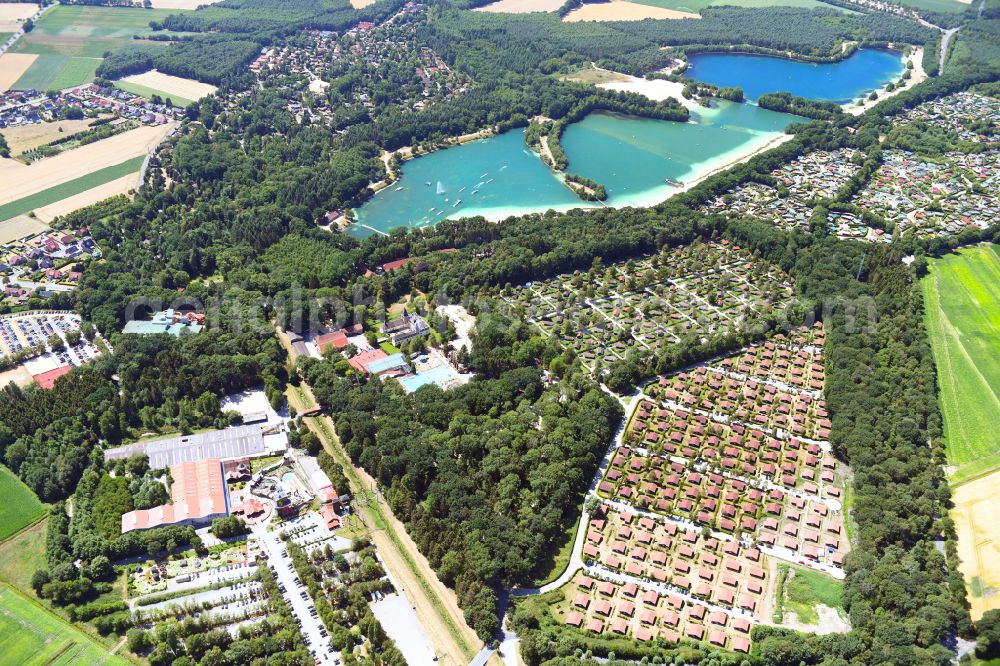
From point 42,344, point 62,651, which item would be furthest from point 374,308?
point 62,651

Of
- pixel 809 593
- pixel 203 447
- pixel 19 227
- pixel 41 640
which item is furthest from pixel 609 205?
pixel 41 640

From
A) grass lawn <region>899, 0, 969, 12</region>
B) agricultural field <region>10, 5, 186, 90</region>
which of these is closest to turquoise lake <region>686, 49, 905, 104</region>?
grass lawn <region>899, 0, 969, 12</region>

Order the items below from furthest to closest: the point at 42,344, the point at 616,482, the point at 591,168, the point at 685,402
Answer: the point at 591,168 → the point at 42,344 → the point at 685,402 → the point at 616,482

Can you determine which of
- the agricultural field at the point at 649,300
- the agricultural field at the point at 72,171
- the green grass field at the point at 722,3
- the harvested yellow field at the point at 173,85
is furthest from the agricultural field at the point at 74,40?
the green grass field at the point at 722,3

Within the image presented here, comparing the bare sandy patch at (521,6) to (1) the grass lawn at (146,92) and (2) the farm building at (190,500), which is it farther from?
(2) the farm building at (190,500)

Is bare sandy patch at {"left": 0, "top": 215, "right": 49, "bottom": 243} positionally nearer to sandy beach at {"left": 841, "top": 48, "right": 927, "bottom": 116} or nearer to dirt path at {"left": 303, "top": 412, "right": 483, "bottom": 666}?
dirt path at {"left": 303, "top": 412, "right": 483, "bottom": 666}

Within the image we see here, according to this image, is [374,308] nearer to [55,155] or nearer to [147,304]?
[147,304]
